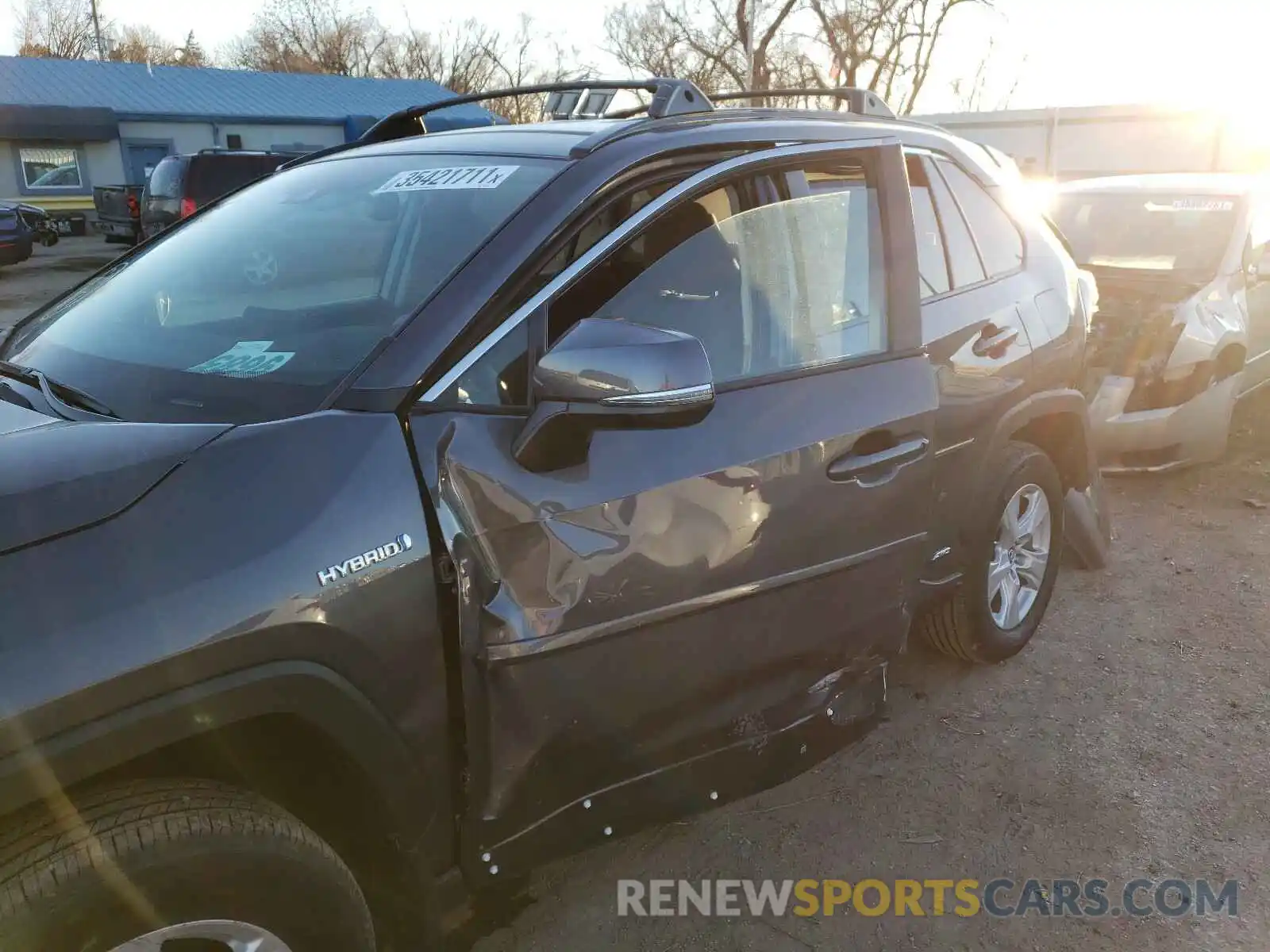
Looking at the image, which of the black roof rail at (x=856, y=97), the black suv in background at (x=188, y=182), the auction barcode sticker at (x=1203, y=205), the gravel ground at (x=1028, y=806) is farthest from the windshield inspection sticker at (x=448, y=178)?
the black suv in background at (x=188, y=182)

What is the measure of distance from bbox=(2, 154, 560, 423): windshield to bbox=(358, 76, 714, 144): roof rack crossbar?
0.47 metres

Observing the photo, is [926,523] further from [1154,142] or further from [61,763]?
[1154,142]

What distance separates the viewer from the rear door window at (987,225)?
3328 mm

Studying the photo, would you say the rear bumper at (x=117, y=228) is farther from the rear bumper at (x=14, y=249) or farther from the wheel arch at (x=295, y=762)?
the wheel arch at (x=295, y=762)

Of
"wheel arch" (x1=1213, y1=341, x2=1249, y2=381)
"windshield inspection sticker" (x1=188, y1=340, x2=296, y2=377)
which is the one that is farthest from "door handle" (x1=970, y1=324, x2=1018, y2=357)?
"wheel arch" (x1=1213, y1=341, x2=1249, y2=381)

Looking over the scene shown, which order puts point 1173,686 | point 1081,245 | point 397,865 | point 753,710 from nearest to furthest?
point 397,865 < point 753,710 < point 1173,686 < point 1081,245

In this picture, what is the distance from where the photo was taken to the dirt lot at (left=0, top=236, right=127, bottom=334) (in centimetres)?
1518

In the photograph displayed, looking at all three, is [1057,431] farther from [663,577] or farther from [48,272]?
[48,272]

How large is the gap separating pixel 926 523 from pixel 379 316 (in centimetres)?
151

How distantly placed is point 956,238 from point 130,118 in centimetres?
3199

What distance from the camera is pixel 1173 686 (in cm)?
362

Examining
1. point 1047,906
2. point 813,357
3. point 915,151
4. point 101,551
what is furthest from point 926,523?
point 101,551

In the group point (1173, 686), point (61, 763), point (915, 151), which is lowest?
point (1173, 686)

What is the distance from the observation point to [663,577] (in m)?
2.01
